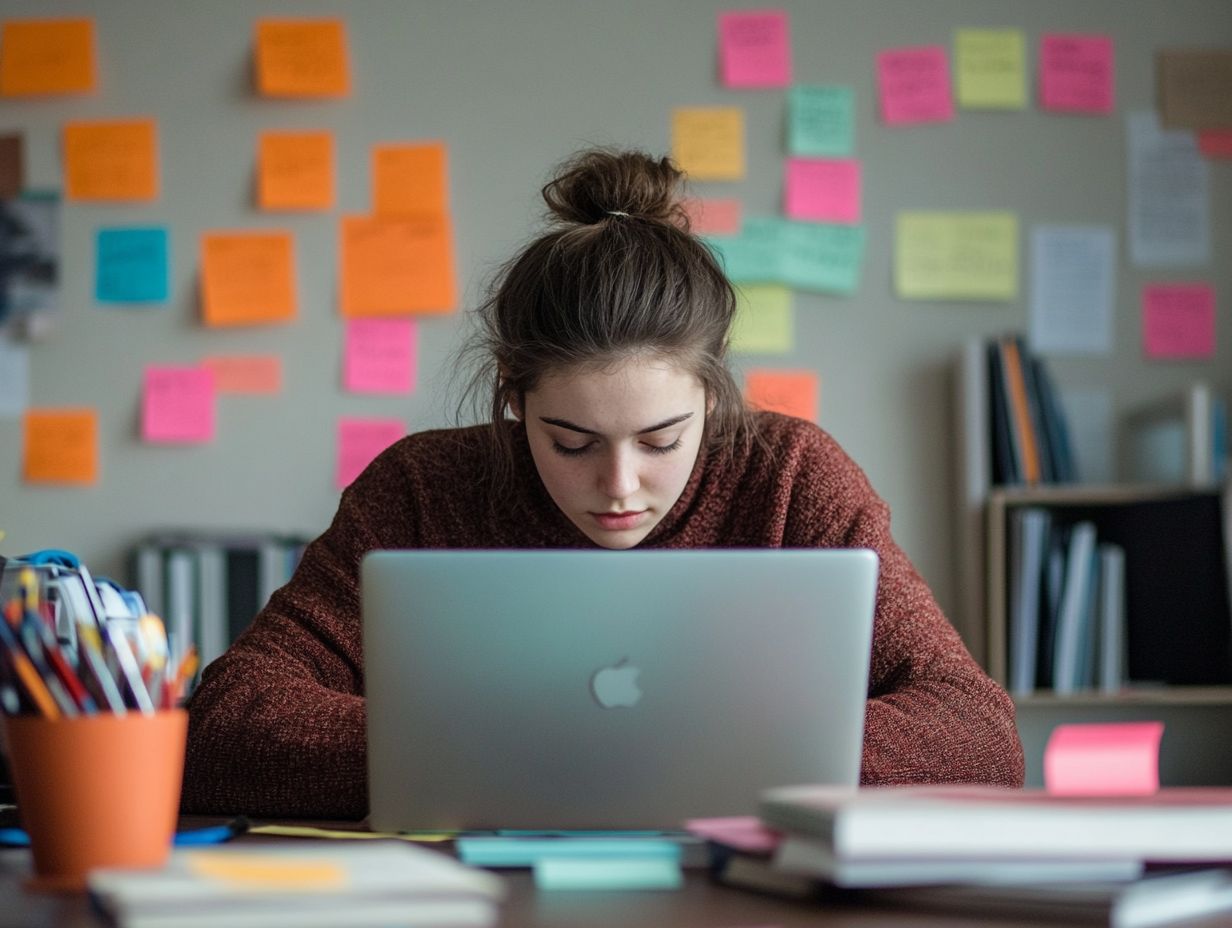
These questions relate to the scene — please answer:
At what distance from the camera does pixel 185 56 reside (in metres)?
2.59

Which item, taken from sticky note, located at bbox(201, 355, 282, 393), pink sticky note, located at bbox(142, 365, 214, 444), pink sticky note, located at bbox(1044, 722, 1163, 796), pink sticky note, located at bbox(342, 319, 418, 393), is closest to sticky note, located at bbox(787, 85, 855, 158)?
pink sticky note, located at bbox(342, 319, 418, 393)

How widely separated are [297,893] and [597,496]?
0.83m

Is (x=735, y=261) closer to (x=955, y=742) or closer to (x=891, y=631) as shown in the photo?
(x=891, y=631)

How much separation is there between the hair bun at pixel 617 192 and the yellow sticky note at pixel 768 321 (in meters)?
0.99

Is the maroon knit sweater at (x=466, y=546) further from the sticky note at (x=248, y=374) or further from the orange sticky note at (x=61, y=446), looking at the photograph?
the orange sticky note at (x=61, y=446)

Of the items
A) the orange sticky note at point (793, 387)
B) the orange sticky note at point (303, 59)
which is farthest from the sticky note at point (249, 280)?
the orange sticky note at point (793, 387)

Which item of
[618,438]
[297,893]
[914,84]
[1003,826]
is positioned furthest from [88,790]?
[914,84]

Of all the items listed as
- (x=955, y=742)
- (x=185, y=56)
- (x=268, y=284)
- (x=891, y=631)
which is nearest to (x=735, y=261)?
(x=268, y=284)

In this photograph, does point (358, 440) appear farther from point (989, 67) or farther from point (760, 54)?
point (989, 67)

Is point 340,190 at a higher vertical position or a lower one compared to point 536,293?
higher

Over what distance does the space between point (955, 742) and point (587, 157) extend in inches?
31.2

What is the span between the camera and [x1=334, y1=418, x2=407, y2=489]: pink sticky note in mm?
2549

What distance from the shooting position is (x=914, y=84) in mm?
2578

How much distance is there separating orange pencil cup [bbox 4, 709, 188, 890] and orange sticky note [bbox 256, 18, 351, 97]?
2.03m
